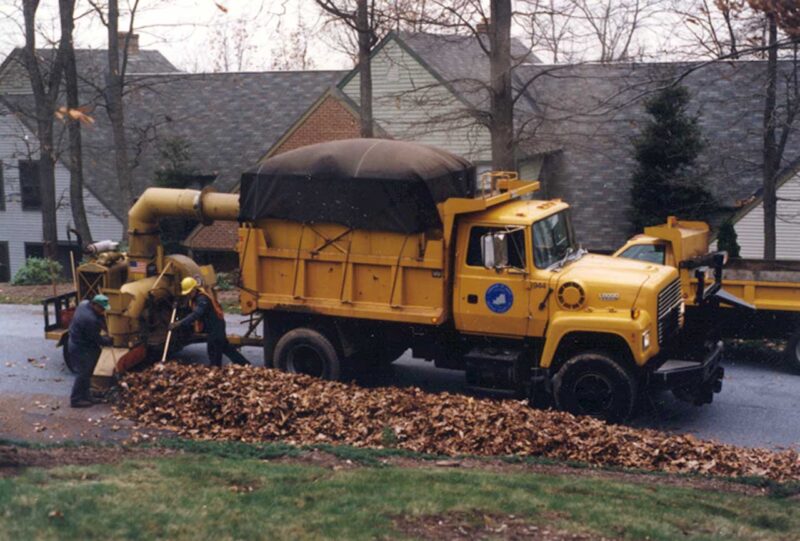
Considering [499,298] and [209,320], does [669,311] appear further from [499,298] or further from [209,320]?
[209,320]

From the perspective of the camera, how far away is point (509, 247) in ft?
41.1

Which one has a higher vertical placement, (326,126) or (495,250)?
(326,126)

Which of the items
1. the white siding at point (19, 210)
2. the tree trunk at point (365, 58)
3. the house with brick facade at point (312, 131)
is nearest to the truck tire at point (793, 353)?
the tree trunk at point (365, 58)

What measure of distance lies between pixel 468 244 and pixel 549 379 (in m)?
2.00

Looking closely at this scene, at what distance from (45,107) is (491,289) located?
68.1 ft

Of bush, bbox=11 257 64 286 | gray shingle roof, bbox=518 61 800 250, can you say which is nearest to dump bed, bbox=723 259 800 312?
gray shingle roof, bbox=518 61 800 250

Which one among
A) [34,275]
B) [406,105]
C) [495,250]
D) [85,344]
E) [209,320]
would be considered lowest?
[34,275]

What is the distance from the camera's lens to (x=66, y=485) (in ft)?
28.7

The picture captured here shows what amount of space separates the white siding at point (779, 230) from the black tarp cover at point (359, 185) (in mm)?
14908

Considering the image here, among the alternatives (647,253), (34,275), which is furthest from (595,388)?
(34,275)

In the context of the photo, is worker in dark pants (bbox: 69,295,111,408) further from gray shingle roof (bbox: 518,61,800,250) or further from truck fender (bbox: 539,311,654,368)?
gray shingle roof (bbox: 518,61,800,250)

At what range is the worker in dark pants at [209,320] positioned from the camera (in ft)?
45.5

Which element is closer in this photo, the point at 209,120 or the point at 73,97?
the point at 73,97

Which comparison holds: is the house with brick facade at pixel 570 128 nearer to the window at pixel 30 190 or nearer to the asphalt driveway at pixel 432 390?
the window at pixel 30 190
